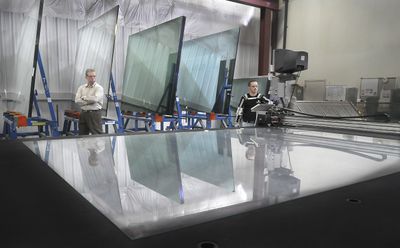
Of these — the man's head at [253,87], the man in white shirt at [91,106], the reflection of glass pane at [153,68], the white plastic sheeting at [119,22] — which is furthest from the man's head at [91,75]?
the man's head at [253,87]

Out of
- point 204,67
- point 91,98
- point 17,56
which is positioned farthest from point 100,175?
point 204,67

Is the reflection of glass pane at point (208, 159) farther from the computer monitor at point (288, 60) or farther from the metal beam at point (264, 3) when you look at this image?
the metal beam at point (264, 3)

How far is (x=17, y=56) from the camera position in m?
4.02

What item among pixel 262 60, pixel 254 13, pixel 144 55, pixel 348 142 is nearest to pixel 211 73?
pixel 144 55

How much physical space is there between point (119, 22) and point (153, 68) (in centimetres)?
165

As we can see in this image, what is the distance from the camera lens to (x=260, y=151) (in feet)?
4.10

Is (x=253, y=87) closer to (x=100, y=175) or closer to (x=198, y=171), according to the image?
(x=198, y=171)

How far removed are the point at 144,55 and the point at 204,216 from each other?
14.5ft

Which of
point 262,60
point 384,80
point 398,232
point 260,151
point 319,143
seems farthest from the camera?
point 262,60

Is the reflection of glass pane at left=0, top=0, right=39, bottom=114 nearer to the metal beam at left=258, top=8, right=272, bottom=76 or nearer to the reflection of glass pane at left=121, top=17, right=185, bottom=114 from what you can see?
the reflection of glass pane at left=121, top=17, right=185, bottom=114

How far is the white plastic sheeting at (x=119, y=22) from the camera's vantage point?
4.90 m

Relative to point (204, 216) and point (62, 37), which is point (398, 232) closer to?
point (204, 216)

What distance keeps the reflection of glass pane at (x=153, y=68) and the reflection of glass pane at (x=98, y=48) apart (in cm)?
68

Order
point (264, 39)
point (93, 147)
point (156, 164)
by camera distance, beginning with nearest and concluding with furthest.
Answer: point (156, 164), point (93, 147), point (264, 39)
